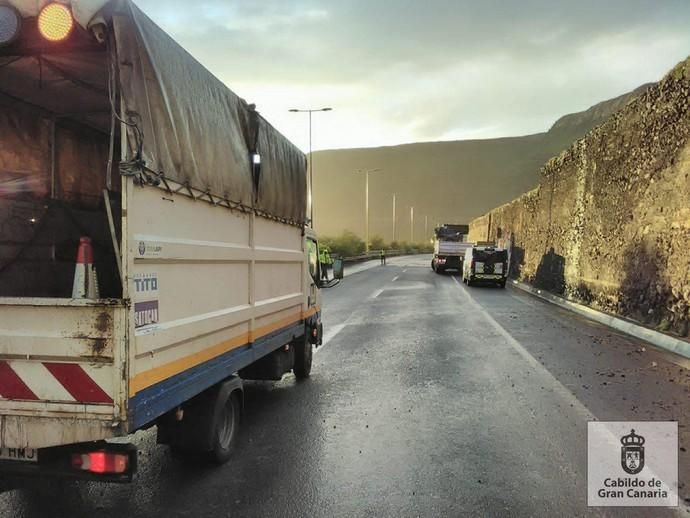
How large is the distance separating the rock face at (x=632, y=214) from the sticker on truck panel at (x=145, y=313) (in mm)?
10890

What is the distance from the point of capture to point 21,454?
3.12 meters

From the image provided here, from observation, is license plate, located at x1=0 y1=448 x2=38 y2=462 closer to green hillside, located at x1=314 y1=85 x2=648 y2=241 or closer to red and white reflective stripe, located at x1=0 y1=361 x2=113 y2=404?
red and white reflective stripe, located at x1=0 y1=361 x2=113 y2=404

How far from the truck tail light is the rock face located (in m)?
11.0

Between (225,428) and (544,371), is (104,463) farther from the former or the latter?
(544,371)

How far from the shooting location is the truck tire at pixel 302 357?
Result: 23.2 ft

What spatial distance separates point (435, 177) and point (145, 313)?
164901mm

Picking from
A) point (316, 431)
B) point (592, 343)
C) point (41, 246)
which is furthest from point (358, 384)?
point (592, 343)

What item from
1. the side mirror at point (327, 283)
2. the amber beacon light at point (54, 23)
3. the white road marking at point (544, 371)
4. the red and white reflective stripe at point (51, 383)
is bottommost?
the white road marking at point (544, 371)

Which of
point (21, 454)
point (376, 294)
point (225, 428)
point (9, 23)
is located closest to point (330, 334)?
point (225, 428)

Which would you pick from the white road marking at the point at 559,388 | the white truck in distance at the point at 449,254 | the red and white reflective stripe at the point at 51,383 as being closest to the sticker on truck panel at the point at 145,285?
the red and white reflective stripe at the point at 51,383

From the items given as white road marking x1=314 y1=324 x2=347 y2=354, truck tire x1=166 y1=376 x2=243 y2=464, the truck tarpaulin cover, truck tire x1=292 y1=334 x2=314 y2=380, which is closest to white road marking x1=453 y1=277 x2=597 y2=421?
truck tire x1=292 y1=334 x2=314 y2=380

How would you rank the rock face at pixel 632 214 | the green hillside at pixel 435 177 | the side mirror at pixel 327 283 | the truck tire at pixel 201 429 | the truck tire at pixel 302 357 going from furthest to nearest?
the green hillside at pixel 435 177
the rock face at pixel 632 214
the side mirror at pixel 327 283
the truck tire at pixel 302 357
the truck tire at pixel 201 429

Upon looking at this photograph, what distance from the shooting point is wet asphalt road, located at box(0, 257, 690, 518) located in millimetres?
3703

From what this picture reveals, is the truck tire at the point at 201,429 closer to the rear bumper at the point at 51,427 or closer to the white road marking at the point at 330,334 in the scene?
the rear bumper at the point at 51,427
